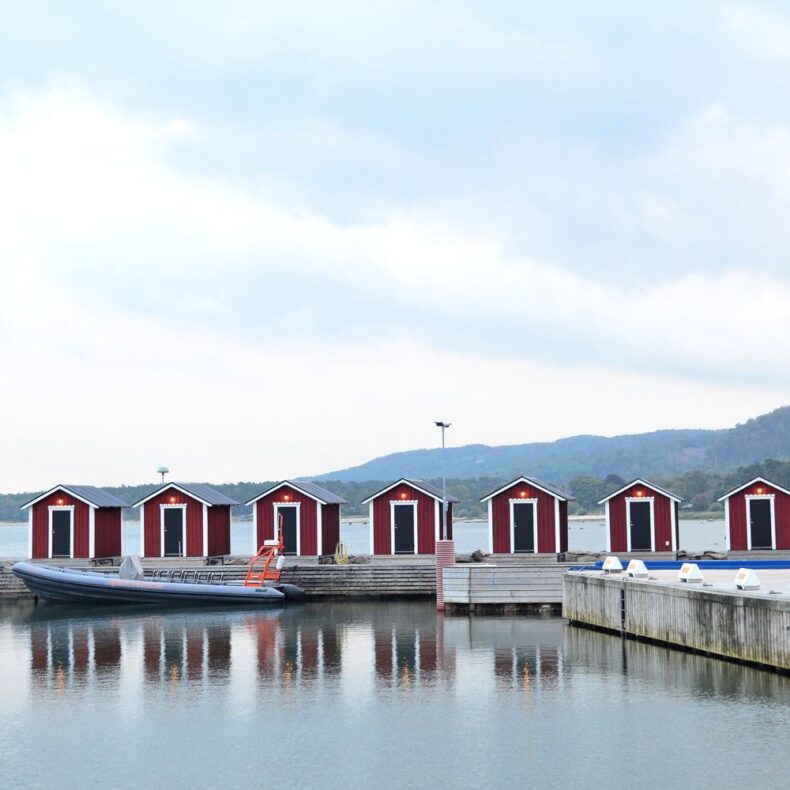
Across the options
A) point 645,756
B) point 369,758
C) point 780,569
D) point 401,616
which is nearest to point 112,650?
point 401,616

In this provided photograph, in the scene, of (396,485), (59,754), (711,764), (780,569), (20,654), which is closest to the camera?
(711,764)

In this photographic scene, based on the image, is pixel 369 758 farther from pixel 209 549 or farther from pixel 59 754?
pixel 209 549

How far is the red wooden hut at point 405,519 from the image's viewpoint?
2076 inches

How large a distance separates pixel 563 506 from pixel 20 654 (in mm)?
26151

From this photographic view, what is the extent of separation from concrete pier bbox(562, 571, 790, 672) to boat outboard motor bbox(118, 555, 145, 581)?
17.6m

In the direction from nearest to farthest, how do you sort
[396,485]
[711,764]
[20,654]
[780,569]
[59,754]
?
[711,764] → [59,754] → [20,654] → [780,569] → [396,485]

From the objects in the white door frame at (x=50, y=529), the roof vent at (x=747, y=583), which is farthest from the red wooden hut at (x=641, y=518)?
the white door frame at (x=50, y=529)

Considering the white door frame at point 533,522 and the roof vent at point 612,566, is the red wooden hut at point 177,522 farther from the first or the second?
the roof vent at point 612,566

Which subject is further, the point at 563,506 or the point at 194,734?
the point at 563,506

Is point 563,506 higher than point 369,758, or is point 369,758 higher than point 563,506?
point 563,506

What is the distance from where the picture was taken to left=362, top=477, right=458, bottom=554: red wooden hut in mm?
52719

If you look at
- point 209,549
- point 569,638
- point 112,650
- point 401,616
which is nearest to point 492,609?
point 401,616

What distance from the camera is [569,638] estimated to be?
34.9 metres

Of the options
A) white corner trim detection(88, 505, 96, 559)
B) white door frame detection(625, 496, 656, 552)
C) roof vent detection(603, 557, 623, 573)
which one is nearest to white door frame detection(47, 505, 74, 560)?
white corner trim detection(88, 505, 96, 559)
